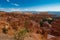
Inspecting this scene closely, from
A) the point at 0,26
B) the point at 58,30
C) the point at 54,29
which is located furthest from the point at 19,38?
the point at 54,29

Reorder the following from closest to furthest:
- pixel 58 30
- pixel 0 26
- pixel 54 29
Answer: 1. pixel 0 26
2. pixel 58 30
3. pixel 54 29

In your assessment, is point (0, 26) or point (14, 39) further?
point (0, 26)

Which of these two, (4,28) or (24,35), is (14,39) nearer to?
(24,35)

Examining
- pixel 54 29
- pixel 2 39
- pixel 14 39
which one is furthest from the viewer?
pixel 54 29

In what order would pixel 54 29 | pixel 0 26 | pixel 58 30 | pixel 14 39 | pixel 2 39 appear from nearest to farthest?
pixel 2 39, pixel 14 39, pixel 0 26, pixel 58 30, pixel 54 29

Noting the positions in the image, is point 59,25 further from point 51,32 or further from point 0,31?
point 0,31

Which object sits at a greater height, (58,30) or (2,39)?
(2,39)

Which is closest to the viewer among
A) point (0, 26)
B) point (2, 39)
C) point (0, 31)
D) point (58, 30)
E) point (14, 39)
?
point (2, 39)

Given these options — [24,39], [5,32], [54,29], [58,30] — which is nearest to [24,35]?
[24,39]

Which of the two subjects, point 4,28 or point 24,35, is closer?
point 24,35
